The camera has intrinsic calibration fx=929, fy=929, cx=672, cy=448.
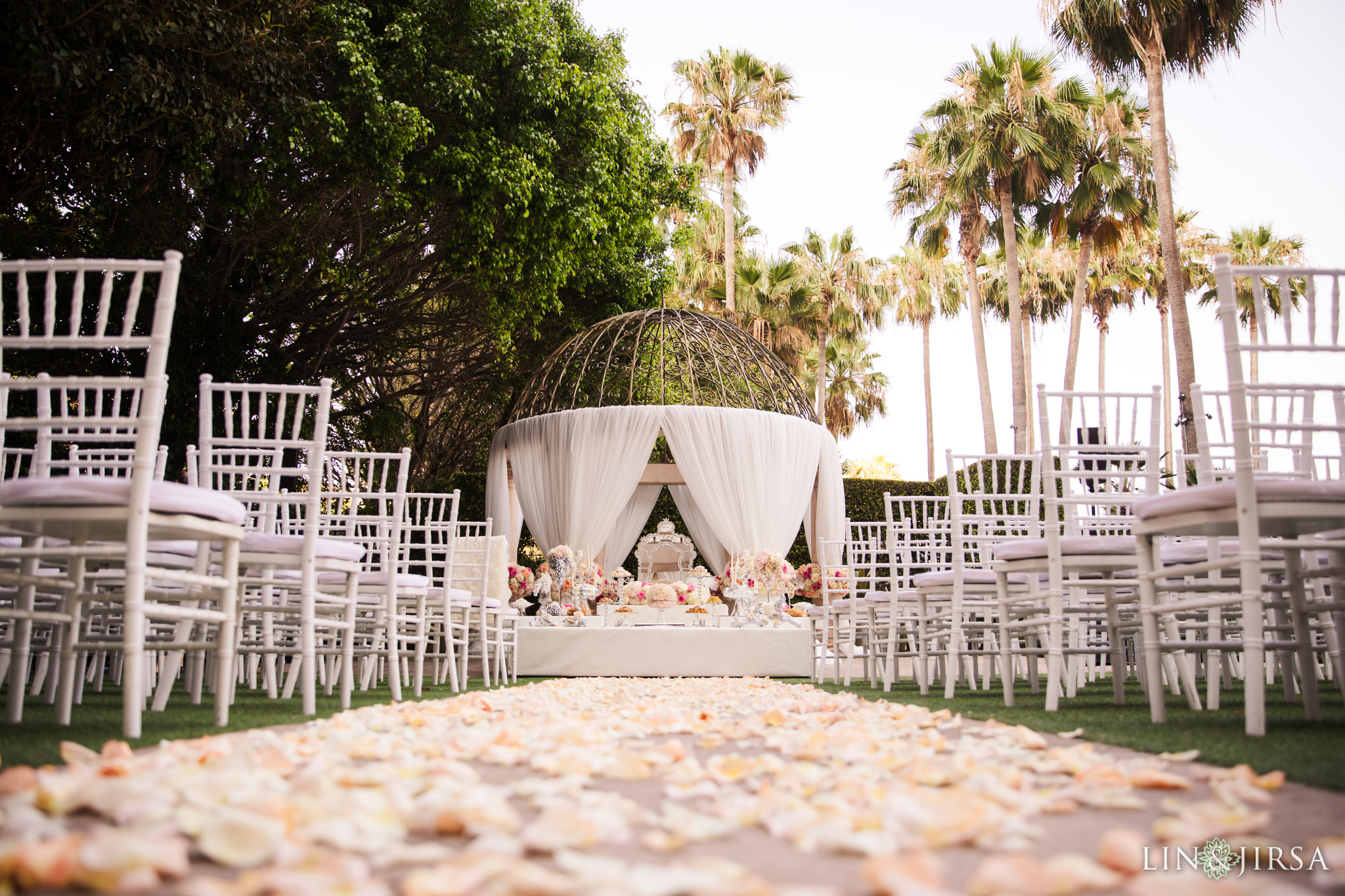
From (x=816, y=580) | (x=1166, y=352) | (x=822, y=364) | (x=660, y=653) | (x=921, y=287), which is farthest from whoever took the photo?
(x=1166, y=352)

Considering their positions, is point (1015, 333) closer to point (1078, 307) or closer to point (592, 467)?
point (1078, 307)

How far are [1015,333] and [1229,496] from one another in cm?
1516

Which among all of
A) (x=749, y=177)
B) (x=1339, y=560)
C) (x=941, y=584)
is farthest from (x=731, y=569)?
(x=749, y=177)

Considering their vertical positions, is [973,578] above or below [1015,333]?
below

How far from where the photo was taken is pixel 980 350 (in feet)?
61.4

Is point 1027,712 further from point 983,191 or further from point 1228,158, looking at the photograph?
point 1228,158

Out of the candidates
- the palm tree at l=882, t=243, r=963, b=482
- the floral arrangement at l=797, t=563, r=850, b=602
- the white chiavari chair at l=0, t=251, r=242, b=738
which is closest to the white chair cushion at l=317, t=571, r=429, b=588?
the white chiavari chair at l=0, t=251, r=242, b=738

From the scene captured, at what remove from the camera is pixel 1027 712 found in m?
3.44

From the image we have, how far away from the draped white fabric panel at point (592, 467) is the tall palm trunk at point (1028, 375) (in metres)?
5.88

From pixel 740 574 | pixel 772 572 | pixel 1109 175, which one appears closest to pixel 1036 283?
pixel 1109 175

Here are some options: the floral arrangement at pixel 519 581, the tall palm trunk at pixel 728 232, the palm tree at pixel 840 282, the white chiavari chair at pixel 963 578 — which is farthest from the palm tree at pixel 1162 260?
the white chiavari chair at pixel 963 578

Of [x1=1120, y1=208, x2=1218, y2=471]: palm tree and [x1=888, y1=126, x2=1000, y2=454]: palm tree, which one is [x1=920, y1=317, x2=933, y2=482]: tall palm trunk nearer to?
[x1=1120, y1=208, x2=1218, y2=471]: palm tree

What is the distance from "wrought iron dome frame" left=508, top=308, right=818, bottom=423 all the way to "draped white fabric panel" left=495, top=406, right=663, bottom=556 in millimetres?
695

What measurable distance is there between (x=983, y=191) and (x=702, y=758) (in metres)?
17.2
